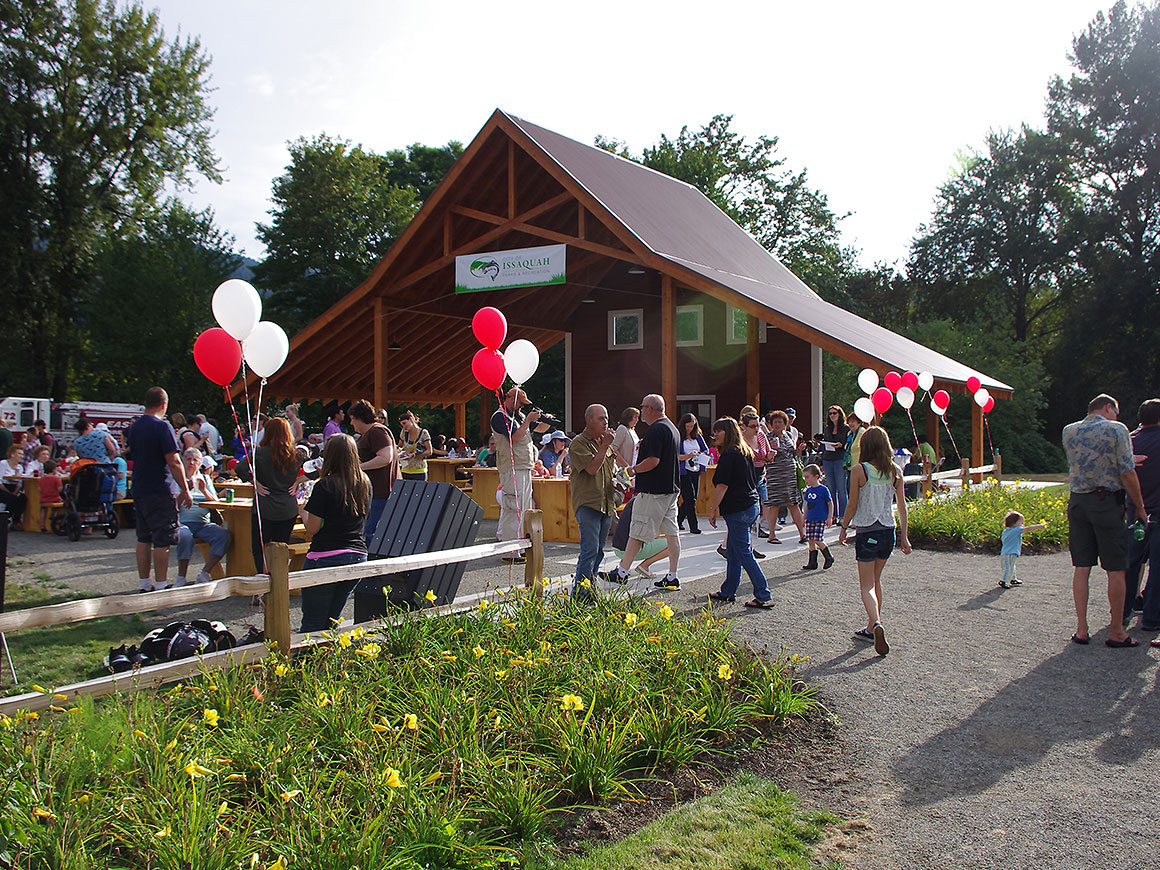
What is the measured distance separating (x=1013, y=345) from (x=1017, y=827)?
40.4 meters

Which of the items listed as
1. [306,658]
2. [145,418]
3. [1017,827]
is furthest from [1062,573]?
[145,418]

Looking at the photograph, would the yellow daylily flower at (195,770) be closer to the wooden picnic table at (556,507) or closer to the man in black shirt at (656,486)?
the man in black shirt at (656,486)

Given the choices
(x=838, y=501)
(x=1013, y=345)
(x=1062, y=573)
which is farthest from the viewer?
(x=1013, y=345)

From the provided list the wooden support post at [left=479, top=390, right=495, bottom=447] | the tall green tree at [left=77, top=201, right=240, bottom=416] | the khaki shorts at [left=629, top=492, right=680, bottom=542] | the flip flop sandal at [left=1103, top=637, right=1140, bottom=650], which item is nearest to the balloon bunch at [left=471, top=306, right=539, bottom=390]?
the khaki shorts at [left=629, top=492, right=680, bottom=542]

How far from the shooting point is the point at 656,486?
27.0 ft

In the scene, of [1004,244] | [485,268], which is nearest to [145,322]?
[485,268]

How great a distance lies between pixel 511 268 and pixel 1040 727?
14444 mm

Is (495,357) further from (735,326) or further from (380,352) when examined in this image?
(735,326)

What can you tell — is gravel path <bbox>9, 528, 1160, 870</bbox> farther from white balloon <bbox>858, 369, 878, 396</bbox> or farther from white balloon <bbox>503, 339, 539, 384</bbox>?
white balloon <bbox>858, 369, 878, 396</bbox>

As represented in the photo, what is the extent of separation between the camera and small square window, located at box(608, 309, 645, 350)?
25.0 metres

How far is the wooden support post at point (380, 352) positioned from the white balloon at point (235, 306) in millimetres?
12041

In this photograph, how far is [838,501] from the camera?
1309 centimetres

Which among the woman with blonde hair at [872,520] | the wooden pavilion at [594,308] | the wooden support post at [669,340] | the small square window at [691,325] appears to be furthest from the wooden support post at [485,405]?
the woman with blonde hair at [872,520]

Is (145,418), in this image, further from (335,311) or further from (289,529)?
(335,311)
